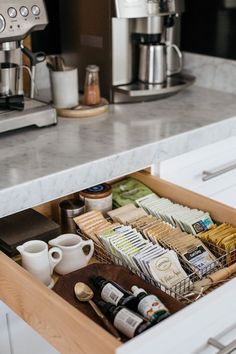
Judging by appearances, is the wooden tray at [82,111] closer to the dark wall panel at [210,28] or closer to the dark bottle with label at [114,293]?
the dark wall panel at [210,28]

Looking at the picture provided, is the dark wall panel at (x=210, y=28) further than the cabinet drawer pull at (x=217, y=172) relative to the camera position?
Yes

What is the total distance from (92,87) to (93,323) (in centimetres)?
93

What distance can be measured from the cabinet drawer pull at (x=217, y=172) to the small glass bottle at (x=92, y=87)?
0.39 m

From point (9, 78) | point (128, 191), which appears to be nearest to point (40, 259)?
point (128, 191)

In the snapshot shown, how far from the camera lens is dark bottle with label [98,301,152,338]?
0.92 meters

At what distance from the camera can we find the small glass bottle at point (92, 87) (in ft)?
5.39

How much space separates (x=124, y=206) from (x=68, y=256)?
251 mm

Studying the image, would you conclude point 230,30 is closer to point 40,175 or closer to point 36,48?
point 36,48

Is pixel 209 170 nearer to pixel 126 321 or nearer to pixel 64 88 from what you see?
pixel 64 88

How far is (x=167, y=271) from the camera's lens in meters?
1.12

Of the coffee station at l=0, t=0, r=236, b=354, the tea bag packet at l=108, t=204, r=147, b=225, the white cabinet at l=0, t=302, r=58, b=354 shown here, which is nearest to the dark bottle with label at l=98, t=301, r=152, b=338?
the coffee station at l=0, t=0, r=236, b=354

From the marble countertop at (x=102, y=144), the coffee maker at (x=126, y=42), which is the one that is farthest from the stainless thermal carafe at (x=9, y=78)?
the coffee maker at (x=126, y=42)

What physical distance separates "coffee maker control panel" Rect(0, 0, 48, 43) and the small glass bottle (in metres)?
0.24

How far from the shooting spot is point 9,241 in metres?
1.23
